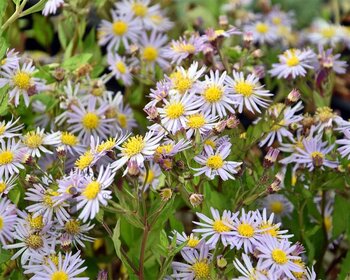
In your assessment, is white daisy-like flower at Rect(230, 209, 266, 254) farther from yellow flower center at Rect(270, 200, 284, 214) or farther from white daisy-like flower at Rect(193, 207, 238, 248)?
yellow flower center at Rect(270, 200, 284, 214)

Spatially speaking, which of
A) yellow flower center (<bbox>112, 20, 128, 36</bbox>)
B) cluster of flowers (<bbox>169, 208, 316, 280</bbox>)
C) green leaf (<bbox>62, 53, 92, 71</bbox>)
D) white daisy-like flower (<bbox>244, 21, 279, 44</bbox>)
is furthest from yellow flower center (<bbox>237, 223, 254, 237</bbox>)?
white daisy-like flower (<bbox>244, 21, 279, 44</bbox>)

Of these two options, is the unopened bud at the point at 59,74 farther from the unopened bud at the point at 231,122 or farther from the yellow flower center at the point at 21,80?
the unopened bud at the point at 231,122

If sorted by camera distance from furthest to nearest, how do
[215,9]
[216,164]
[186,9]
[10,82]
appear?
[186,9], [215,9], [10,82], [216,164]

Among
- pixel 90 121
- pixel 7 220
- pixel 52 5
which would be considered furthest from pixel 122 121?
pixel 7 220

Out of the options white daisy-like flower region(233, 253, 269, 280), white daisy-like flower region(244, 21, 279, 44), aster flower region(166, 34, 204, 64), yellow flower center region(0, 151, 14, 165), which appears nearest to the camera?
white daisy-like flower region(233, 253, 269, 280)

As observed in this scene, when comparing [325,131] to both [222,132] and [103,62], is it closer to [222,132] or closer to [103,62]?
[222,132]

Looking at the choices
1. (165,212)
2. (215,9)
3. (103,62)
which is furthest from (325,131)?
(215,9)
